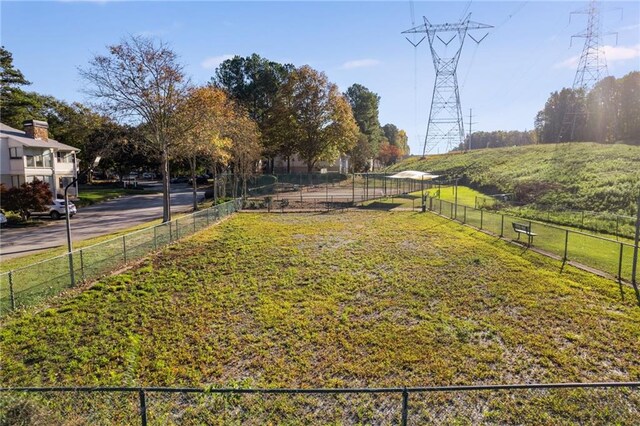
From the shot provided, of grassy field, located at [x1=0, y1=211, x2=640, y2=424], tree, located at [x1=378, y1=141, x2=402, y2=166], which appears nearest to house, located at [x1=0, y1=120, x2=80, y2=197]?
grassy field, located at [x1=0, y1=211, x2=640, y2=424]

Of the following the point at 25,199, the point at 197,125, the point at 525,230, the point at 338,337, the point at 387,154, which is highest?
the point at 387,154

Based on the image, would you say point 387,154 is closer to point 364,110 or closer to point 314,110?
→ point 364,110

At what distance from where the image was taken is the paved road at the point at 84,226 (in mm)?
19031

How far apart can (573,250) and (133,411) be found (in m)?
15.8

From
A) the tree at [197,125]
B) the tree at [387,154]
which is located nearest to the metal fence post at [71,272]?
the tree at [197,125]

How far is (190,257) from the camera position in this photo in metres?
14.8

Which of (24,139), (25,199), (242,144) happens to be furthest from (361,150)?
(25,199)

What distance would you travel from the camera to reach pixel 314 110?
52031 millimetres

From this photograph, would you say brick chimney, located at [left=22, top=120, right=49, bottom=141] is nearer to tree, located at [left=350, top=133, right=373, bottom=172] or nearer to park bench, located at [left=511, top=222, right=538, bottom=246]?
park bench, located at [left=511, top=222, right=538, bottom=246]

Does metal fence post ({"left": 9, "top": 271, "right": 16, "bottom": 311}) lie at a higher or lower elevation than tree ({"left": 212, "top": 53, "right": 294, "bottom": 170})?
lower

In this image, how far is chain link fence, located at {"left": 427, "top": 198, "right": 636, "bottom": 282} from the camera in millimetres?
→ 12347

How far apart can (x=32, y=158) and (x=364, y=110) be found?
59.7 metres

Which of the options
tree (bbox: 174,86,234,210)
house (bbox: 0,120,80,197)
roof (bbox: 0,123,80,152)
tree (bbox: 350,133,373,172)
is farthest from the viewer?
tree (bbox: 350,133,373,172)

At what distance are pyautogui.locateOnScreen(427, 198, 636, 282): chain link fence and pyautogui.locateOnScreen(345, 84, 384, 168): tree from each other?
199 feet
